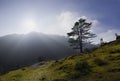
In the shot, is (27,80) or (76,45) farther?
(76,45)

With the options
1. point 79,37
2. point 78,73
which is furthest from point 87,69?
point 79,37

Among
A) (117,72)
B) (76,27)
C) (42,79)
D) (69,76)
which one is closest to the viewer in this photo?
(117,72)

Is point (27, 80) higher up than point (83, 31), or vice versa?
point (83, 31)

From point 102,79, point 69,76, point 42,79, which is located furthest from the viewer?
point 42,79

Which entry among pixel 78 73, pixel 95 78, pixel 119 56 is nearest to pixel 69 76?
pixel 78 73

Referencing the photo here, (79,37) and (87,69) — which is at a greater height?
(79,37)

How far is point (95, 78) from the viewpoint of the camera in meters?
35.2

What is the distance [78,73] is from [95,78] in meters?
6.36

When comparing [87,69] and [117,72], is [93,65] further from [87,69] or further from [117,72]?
[117,72]

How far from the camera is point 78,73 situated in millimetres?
41156

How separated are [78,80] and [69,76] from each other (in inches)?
181

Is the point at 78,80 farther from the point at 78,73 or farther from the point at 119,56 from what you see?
the point at 119,56

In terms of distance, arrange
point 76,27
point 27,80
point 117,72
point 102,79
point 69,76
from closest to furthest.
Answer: point 102,79, point 117,72, point 69,76, point 27,80, point 76,27

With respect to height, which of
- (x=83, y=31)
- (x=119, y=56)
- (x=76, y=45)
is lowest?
(x=119, y=56)
